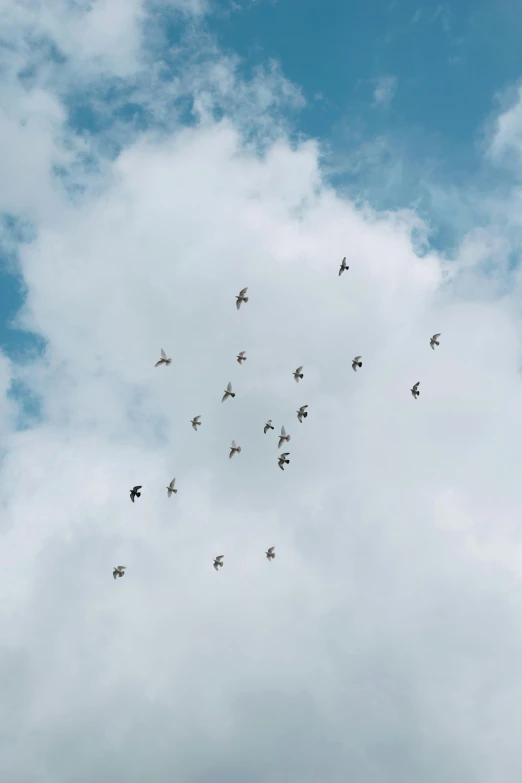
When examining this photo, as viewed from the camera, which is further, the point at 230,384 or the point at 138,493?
the point at 230,384

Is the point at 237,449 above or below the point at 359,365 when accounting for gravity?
below

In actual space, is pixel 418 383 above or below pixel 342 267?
below

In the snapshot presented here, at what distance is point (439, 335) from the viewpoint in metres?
176

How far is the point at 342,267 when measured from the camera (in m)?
171

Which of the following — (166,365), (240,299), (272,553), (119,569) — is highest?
(240,299)

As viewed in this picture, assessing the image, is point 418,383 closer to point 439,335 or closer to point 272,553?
point 439,335

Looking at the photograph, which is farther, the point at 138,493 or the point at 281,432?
the point at 281,432

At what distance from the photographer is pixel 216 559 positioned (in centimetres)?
18075

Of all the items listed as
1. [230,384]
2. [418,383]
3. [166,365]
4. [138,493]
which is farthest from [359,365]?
[138,493]

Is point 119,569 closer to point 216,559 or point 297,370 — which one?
point 216,559

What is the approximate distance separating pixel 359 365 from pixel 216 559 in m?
45.5

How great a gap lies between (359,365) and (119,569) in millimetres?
59131

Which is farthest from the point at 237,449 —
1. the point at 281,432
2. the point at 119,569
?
the point at 119,569

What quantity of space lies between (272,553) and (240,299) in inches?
1980
